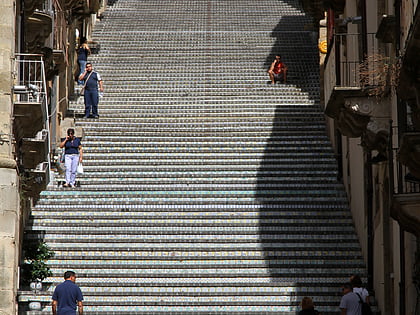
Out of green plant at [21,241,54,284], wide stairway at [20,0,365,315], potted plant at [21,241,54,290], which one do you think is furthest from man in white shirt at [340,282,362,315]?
green plant at [21,241,54,284]

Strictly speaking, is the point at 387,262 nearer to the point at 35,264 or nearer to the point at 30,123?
the point at 35,264

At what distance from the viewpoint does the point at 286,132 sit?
26.6 metres

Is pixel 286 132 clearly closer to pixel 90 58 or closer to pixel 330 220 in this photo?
pixel 330 220

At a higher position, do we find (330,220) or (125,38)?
(125,38)

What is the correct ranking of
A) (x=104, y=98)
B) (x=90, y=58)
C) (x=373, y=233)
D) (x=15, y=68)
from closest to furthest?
(x=15, y=68), (x=373, y=233), (x=104, y=98), (x=90, y=58)

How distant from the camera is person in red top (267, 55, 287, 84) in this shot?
30.1m

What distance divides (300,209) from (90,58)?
10.9 meters

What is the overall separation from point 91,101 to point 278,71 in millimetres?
4947

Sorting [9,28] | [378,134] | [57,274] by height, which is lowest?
[57,274]

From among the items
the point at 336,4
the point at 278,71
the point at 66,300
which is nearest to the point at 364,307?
the point at 66,300

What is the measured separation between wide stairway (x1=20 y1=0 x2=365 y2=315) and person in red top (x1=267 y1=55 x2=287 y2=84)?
1.17ft

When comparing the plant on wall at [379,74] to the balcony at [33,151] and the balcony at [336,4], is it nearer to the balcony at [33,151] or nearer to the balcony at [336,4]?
→ the balcony at [33,151]

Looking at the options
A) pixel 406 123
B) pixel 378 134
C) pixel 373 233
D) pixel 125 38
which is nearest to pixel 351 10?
pixel 373 233

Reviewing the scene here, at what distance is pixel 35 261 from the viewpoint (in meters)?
20.8
